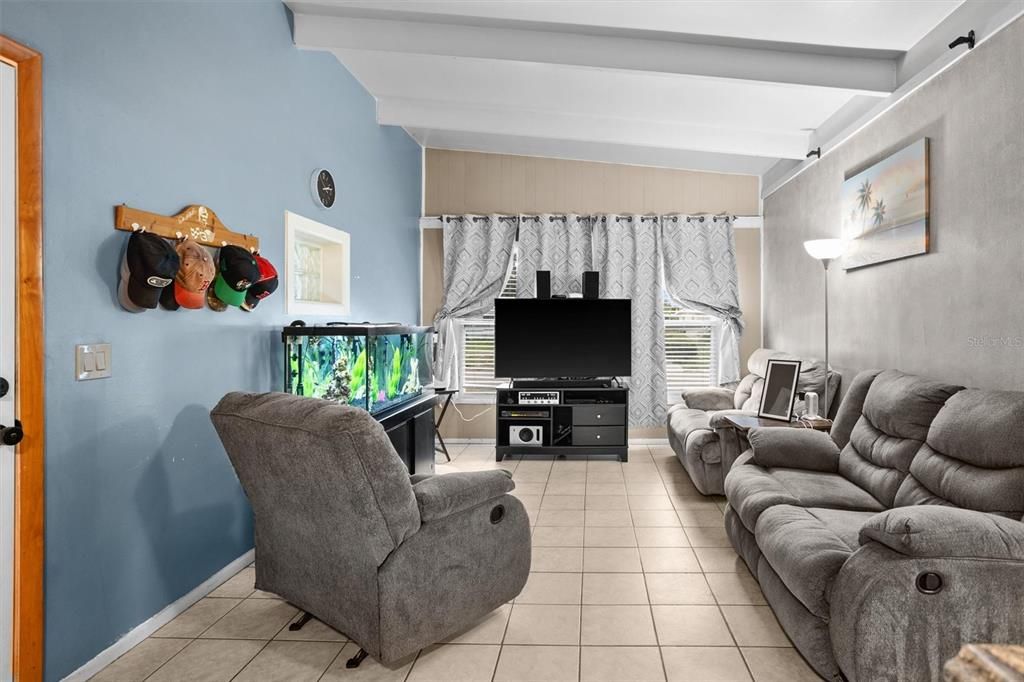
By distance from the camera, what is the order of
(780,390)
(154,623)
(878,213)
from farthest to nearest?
1. (780,390)
2. (878,213)
3. (154,623)

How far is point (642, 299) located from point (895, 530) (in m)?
4.49

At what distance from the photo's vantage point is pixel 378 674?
2.23 m

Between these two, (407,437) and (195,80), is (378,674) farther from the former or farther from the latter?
(195,80)

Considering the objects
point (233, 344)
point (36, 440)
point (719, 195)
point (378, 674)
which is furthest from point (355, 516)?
point (719, 195)

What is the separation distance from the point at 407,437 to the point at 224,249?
1975 millimetres

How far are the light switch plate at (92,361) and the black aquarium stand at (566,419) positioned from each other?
151 inches

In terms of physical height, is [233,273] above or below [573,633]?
above

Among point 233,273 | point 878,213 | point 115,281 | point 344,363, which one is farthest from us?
point 878,213

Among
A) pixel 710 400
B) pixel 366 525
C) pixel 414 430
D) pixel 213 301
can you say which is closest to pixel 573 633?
pixel 366 525

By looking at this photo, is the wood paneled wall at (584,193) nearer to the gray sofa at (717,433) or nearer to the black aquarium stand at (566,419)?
the black aquarium stand at (566,419)

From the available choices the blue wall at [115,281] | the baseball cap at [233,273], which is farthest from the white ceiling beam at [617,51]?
the baseball cap at [233,273]

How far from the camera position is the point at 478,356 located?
660 centimetres

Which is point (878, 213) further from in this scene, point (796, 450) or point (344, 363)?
point (344, 363)

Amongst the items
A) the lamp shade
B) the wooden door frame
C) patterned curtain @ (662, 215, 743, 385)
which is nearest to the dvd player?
patterned curtain @ (662, 215, 743, 385)
